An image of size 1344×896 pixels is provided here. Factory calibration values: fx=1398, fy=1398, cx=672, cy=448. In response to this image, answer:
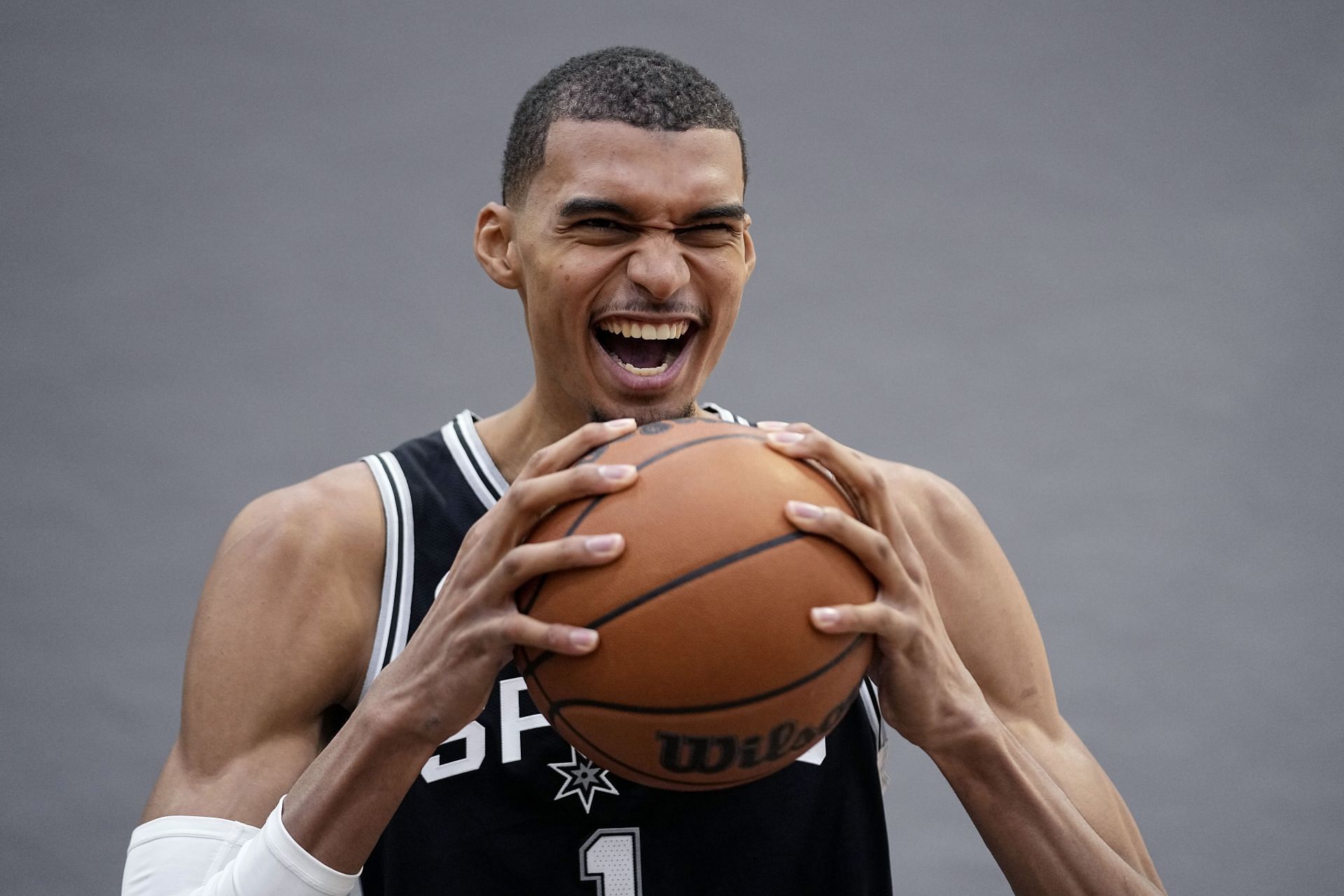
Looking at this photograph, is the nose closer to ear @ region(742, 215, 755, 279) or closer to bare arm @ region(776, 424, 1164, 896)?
ear @ region(742, 215, 755, 279)

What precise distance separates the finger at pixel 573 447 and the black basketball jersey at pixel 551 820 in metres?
0.46

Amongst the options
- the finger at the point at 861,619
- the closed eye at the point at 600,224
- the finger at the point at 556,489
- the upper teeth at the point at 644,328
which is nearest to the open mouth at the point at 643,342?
the upper teeth at the point at 644,328

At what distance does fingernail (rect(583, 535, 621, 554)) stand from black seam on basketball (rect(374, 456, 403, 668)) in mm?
538

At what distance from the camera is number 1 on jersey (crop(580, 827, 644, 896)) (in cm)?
172

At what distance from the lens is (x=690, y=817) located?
5.79 feet

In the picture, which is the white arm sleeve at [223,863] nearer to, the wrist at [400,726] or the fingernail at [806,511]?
the wrist at [400,726]

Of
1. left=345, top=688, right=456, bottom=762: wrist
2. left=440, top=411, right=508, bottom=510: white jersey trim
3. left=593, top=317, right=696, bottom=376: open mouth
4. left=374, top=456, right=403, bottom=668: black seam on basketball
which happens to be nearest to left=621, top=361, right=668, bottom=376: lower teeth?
left=593, top=317, right=696, bottom=376: open mouth

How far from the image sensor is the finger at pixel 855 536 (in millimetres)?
1320

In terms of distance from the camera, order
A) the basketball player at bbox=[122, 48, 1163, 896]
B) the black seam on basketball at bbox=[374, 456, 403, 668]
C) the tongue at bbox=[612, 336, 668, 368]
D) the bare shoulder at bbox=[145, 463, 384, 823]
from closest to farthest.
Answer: the basketball player at bbox=[122, 48, 1163, 896], the bare shoulder at bbox=[145, 463, 384, 823], the black seam on basketball at bbox=[374, 456, 403, 668], the tongue at bbox=[612, 336, 668, 368]

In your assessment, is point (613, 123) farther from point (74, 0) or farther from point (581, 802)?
point (74, 0)

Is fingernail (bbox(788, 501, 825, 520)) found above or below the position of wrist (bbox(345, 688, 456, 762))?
above

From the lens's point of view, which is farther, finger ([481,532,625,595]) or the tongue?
the tongue

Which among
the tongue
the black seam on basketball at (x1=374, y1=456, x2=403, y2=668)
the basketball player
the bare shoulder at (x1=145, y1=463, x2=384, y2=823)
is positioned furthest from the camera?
the tongue

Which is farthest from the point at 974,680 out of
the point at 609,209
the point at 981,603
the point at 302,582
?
the point at 302,582
